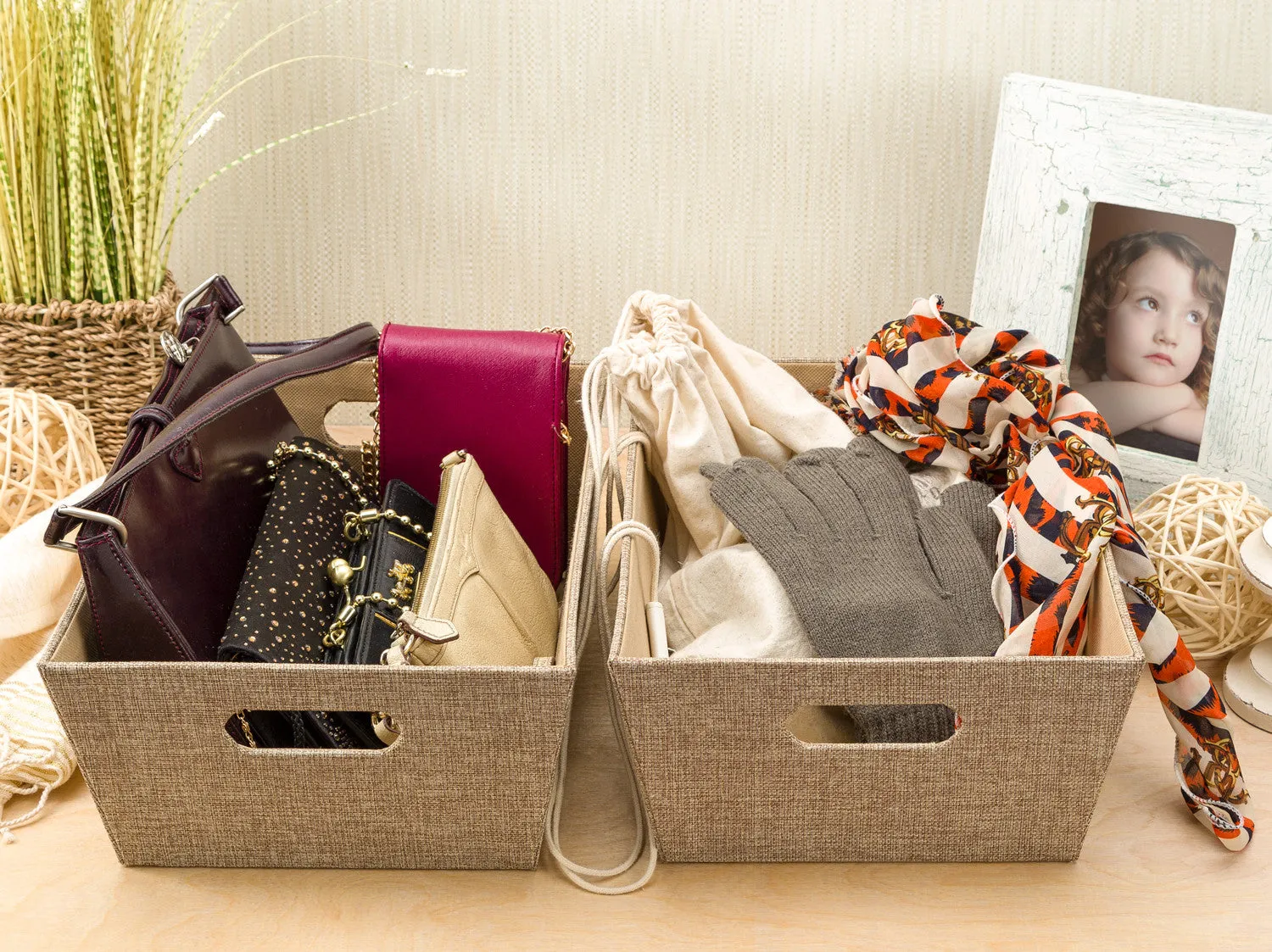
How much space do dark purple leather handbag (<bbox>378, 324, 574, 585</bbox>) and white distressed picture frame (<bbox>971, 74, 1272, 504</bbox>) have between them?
0.42m

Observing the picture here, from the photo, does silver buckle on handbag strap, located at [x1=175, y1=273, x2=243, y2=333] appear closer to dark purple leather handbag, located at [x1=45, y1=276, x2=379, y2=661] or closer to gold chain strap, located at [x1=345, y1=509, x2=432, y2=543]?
dark purple leather handbag, located at [x1=45, y1=276, x2=379, y2=661]

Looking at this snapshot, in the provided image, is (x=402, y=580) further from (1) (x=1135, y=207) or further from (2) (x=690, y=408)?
(1) (x=1135, y=207)

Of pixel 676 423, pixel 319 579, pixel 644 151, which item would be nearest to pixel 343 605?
pixel 319 579

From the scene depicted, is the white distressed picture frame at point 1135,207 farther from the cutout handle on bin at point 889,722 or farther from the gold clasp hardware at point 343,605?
the gold clasp hardware at point 343,605

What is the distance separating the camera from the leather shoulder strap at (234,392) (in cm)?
60

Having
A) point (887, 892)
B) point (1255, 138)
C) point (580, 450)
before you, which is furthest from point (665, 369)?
point (1255, 138)

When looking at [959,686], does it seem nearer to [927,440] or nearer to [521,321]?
[927,440]

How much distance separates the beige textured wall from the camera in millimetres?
1039

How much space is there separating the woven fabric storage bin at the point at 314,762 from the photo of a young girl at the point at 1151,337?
0.55m

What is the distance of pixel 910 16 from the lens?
40.8 inches

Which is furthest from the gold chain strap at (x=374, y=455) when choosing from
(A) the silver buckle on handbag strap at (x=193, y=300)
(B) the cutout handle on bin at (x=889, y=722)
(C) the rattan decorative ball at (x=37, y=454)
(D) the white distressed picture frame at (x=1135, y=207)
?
(D) the white distressed picture frame at (x=1135, y=207)

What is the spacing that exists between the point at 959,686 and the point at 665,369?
34 centimetres

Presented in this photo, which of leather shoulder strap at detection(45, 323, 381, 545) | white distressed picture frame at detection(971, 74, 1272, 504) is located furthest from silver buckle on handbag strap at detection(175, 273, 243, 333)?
white distressed picture frame at detection(971, 74, 1272, 504)

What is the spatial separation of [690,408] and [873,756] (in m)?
0.33
